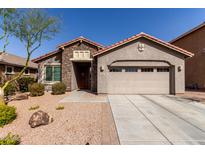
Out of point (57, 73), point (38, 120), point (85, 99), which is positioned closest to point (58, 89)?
point (57, 73)

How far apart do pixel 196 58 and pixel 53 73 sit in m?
16.8

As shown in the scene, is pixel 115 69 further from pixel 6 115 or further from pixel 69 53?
pixel 6 115

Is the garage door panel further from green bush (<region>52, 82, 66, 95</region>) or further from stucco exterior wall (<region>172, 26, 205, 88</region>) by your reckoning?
stucco exterior wall (<region>172, 26, 205, 88</region>)

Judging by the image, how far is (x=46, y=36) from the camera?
11055 mm

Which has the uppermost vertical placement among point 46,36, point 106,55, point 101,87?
point 46,36

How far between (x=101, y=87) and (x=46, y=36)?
6.79 m

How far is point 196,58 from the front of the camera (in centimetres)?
1455

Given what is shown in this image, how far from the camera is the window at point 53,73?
13.7m

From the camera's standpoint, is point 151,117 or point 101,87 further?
point 101,87

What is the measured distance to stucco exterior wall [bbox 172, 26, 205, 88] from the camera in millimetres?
13774

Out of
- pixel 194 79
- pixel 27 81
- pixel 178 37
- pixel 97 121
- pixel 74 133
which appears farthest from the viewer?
pixel 178 37
